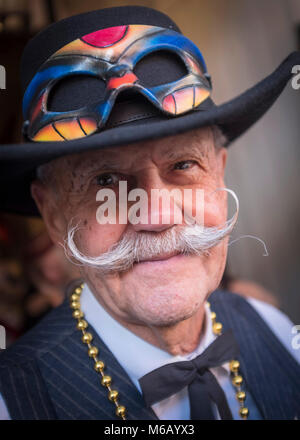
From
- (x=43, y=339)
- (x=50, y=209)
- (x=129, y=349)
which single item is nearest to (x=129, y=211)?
(x=50, y=209)

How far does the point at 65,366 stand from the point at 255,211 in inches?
88.0

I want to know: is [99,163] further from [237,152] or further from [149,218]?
[237,152]

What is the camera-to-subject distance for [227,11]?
271cm

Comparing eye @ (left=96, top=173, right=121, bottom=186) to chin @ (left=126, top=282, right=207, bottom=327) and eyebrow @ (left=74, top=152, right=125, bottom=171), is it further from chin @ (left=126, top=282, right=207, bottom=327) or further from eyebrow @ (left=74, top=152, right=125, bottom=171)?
chin @ (left=126, top=282, right=207, bottom=327)

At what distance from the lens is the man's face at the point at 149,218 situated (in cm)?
101

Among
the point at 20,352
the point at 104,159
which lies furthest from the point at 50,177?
the point at 20,352

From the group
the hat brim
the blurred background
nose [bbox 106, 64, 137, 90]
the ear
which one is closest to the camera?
the hat brim

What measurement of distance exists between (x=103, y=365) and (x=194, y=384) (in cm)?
27

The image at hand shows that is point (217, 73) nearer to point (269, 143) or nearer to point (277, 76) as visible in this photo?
point (269, 143)

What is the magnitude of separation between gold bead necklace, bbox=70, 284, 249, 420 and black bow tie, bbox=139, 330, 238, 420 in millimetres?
94

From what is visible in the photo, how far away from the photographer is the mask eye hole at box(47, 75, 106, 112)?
3.29ft

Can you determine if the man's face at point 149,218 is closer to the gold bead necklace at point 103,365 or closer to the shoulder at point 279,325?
the gold bead necklace at point 103,365

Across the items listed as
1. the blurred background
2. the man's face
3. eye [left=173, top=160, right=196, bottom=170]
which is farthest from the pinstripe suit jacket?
the blurred background

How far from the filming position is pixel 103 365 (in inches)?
45.8
